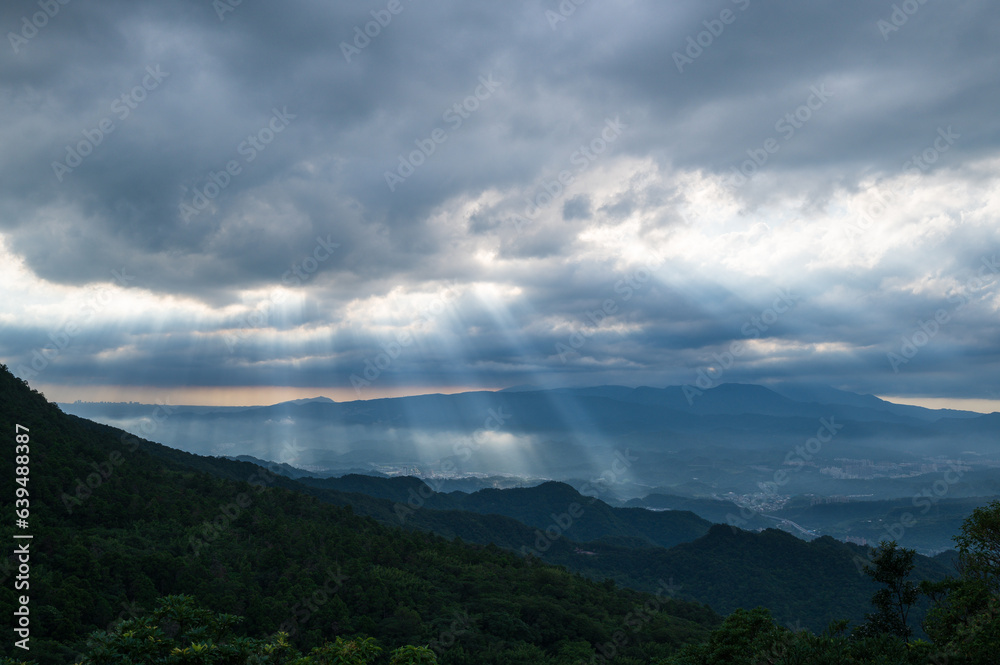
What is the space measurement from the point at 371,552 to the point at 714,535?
107 meters

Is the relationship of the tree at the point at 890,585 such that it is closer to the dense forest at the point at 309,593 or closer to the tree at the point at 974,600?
the dense forest at the point at 309,593

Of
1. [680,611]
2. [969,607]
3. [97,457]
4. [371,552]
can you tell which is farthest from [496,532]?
[969,607]

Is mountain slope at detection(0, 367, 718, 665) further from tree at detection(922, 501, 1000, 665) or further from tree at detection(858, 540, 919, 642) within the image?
tree at detection(922, 501, 1000, 665)

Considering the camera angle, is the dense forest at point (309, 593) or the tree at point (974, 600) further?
the dense forest at point (309, 593)

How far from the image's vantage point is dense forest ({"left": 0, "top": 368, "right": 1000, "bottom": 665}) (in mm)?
16609

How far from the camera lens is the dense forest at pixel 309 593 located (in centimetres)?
1661

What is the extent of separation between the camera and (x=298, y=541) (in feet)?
173

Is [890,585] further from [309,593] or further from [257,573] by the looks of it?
[257,573]

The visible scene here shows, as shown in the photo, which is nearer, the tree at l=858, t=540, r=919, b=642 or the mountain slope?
the tree at l=858, t=540, r=919, b=642

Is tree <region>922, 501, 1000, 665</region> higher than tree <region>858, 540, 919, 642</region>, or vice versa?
tree <region>922, 501, 1000, 665</region>

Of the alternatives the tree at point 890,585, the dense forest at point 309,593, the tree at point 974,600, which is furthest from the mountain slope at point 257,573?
the tree at point 974,600

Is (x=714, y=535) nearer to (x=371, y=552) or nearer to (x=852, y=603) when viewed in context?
(x=852, y=603)

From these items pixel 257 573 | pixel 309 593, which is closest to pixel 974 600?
pixel 309 593

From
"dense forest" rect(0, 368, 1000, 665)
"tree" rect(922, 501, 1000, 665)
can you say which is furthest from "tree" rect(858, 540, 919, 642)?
"tree" rect(922, 501, 1000, 665)
